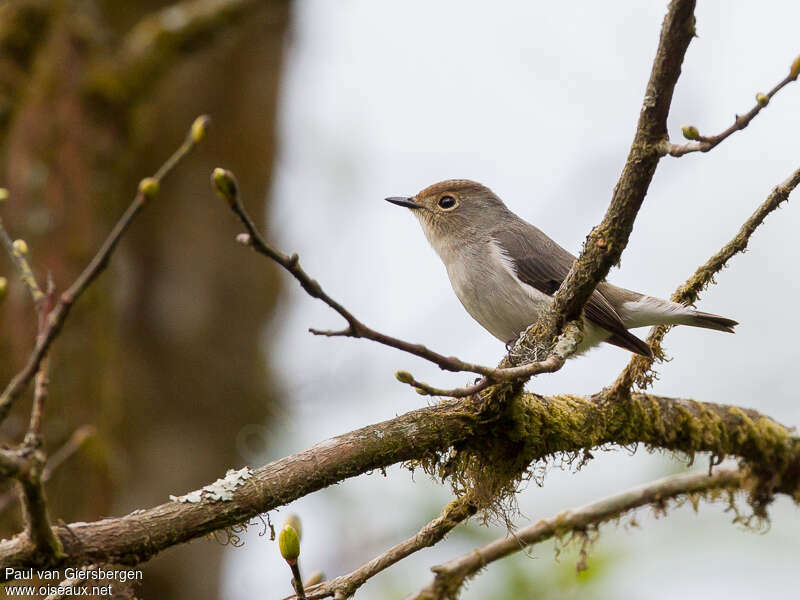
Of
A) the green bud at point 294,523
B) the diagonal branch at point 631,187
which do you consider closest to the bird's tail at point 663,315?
the diagonal branch at point 631,187

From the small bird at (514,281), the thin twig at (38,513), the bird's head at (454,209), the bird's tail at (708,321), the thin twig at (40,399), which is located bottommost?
the thin twig at (38,513)

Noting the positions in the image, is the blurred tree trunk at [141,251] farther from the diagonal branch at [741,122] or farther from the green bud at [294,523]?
the diagonal branch at [741,122]

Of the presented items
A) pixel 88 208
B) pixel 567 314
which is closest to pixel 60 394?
pixel 88 208

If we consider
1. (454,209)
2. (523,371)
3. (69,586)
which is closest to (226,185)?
(523,371)

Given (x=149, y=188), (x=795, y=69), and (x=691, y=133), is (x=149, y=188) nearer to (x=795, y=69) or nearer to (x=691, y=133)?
(x=691, y=133)

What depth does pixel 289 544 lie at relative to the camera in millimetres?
2482

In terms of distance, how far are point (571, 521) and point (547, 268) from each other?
1.53 metres

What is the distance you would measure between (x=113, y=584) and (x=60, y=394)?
110 inches

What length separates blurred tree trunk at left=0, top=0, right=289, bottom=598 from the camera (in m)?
5.07

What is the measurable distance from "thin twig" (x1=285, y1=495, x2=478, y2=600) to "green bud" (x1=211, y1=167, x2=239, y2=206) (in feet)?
4.78

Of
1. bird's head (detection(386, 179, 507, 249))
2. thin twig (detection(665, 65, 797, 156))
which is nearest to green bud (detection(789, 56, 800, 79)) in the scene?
thin twig (detection(665, 65, 797, 156))

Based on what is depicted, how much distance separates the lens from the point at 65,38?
5.70 m

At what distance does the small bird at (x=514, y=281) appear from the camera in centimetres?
423

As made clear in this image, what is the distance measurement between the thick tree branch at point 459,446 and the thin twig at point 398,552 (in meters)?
0.18
